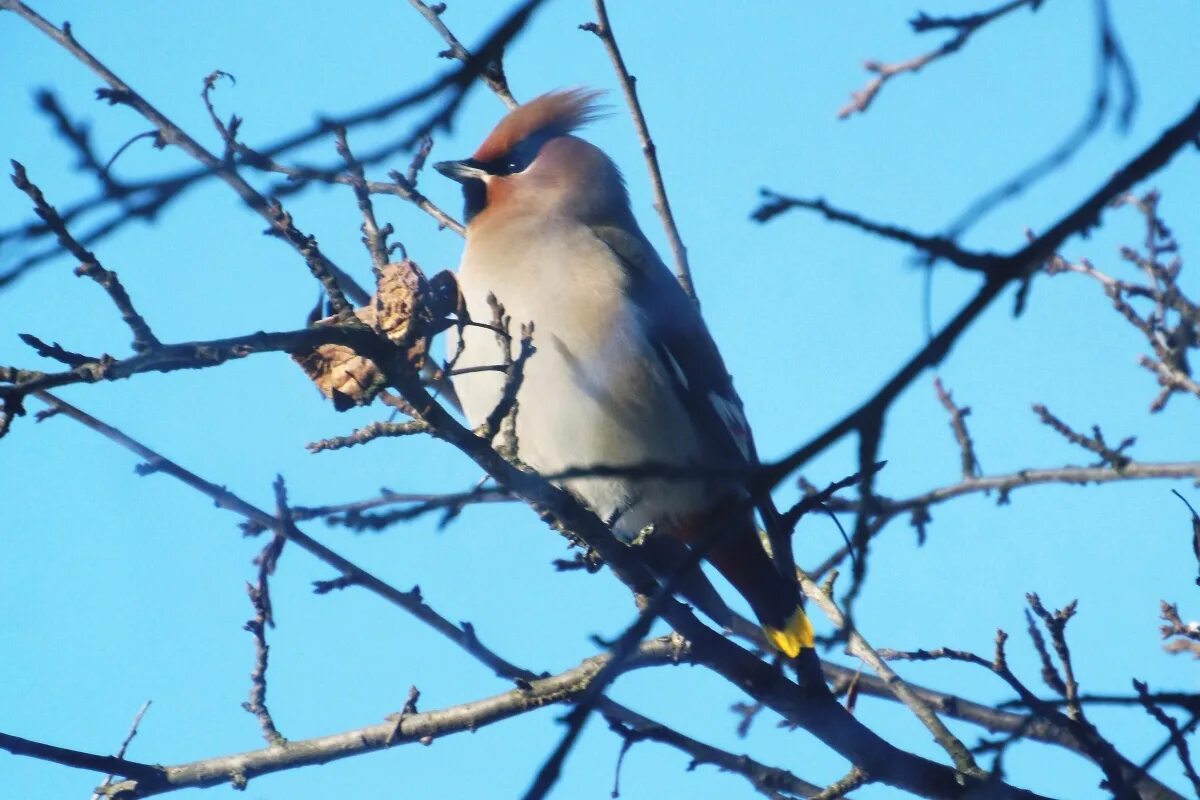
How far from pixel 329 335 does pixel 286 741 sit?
1.30 metres

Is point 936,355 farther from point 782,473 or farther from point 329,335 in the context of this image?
point 329,335

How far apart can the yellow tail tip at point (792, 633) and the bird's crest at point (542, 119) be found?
198 centimetres

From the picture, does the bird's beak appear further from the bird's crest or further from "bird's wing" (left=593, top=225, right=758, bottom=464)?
"bird's wing" (left=593, top=225, right=758, bottom=464)

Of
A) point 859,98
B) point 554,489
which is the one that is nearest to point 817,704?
point 554,489

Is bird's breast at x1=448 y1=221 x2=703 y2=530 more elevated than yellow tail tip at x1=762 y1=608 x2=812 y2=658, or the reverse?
bird's breast at x1=448 y1=221 x2=703 y2=530

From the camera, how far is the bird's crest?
5023mm

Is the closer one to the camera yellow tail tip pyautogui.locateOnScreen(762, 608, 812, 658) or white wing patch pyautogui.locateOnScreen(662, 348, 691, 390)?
yellow tail tip pyautogui.locateOnScreen(762, 608, 812, 658)

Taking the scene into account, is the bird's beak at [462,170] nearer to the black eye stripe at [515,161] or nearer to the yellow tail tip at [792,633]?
the black eye stripe at [515,161]

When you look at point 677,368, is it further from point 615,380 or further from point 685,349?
point 615,380

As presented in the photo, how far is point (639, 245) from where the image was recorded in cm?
468

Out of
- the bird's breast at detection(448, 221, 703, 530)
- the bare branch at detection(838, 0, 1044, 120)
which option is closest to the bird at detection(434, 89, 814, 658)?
the bird's breast at detection(448, 221, 703, 530)

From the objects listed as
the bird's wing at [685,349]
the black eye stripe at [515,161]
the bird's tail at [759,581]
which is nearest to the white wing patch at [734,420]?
the bird's wing at [685,349]

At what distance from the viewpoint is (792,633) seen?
3988 mm

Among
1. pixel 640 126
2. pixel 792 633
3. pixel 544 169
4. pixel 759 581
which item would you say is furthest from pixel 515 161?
pixel 792 633
